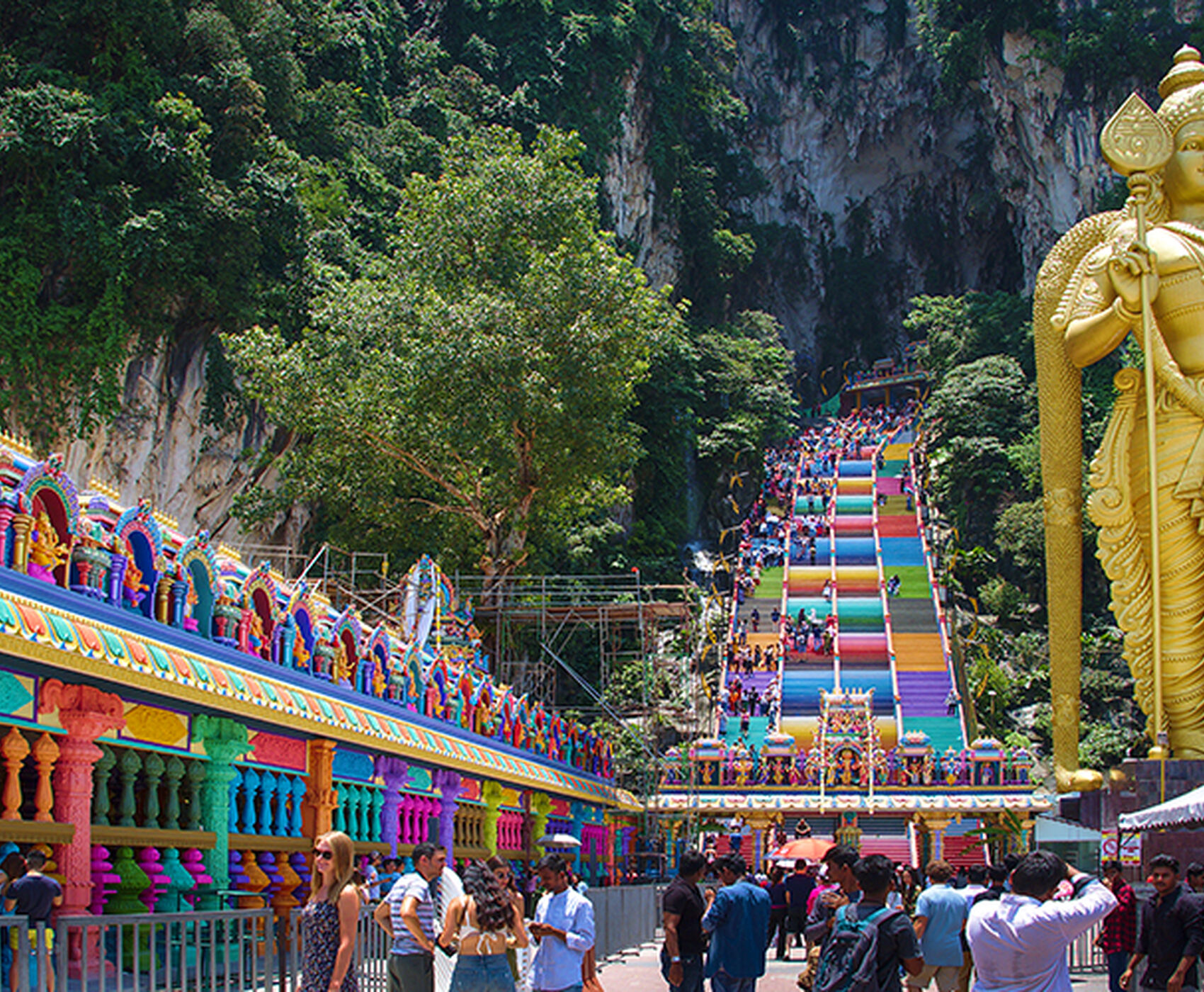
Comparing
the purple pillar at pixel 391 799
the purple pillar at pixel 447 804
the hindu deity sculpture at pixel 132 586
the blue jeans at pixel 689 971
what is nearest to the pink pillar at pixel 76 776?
the hindu deity sculpture at pixel 132 586

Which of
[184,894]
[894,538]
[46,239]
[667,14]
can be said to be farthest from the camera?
[667,14]

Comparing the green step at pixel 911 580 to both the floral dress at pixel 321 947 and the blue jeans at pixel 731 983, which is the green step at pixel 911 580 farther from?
the floral dress at pixel 321 947

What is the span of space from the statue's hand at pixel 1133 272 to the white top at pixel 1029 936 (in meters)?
9.45

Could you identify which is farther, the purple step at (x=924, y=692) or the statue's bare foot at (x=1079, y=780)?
the purple step at (x=924, y=692)

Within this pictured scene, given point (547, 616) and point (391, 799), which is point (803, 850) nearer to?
point (391, 799)

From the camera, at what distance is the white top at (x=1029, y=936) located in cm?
428

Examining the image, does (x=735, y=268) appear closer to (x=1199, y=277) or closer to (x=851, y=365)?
(x=851, y=365)

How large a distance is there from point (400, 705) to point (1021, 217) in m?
39.1

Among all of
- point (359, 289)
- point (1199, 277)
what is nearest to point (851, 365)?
point (359, 289)

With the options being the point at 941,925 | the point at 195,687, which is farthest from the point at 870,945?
the point at 195,687

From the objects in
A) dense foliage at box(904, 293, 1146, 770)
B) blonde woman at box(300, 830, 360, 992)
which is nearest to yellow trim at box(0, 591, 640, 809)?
blonde woman at box(300, 830, 360, 992)

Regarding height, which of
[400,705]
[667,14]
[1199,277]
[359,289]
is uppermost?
[667,14]

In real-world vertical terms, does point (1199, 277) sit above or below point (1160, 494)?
above

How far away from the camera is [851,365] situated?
62.5m
